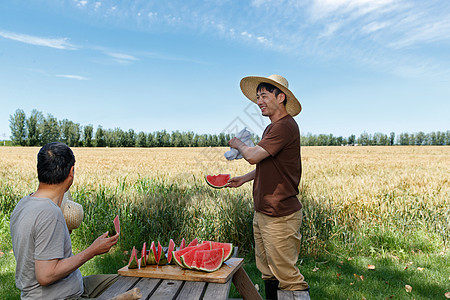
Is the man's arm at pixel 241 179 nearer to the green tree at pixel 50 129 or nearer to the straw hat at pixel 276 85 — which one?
the straw hat at pixel 276 85

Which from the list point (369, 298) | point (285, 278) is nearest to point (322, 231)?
point (369, 298)

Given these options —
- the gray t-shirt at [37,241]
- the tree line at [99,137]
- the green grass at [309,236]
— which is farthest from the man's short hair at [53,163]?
the tree line at [99,137]

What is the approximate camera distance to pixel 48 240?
2109mm

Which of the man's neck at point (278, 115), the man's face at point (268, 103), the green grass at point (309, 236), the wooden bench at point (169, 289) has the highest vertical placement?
the man's face at point (268, 103)

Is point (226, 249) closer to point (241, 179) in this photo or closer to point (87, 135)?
point (241, 179)

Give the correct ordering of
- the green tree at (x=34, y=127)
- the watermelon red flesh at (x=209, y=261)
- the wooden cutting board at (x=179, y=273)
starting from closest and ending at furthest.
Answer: the wooden cutting board at (x=179, y=273)
the watermelon red flesh at (x=209, y=261)
the green tree at (x=34, y=127)

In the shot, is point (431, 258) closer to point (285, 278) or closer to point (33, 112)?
point (285, 278)

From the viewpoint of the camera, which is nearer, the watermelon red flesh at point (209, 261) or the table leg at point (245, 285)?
the watermelon red flesh at point (209, 261)

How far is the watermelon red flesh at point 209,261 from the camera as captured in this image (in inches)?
106

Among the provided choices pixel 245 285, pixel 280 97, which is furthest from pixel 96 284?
pixel 280 97

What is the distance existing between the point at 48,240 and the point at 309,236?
14.3ft

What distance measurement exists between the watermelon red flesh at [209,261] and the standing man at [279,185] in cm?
74

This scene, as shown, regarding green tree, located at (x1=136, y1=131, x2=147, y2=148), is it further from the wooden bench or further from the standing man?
the wooden bench

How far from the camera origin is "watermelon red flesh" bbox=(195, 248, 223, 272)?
2.69m
